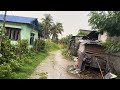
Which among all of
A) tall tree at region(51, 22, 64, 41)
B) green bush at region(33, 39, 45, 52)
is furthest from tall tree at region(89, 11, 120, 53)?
tall tree at region(51, 22, 64, 41)

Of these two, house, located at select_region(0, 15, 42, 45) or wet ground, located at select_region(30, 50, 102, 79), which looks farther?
house, located at select_region(0, 15, 42, 45)

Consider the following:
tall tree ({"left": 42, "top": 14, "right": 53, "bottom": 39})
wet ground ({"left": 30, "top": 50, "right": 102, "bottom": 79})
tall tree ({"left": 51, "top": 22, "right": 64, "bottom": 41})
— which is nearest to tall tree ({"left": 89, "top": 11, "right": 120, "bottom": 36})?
wet ground ({"left": 30, "top": 50, "right": 102, "bottom": 79})

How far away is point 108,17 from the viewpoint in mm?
8750

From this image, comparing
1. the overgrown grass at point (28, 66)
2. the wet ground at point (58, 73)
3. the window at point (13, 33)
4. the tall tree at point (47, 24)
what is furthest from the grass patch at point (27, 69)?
the tall tree at point (47, 24)

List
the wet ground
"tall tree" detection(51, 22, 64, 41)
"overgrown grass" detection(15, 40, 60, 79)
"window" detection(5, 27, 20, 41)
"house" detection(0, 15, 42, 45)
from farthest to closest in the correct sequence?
"tall tree" detection(51, 22, 64, 41) → "window" detection(5, 27, 20, 41) → "house" detection(0, 15, 42, 45) → the wet ground → "overgrown grass" detection(15, 40, 60, 79)

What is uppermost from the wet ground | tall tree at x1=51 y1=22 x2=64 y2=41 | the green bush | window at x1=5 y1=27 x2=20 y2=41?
tall tree at x1=51 y1=22 x2=64 y2=41

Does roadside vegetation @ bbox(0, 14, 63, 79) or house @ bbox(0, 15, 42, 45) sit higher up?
house @ bbox(0, 15, 42, 45)

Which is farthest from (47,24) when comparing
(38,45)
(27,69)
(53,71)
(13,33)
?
(27,69)

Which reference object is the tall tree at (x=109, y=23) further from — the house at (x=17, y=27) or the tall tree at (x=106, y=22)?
the house at (x=17, y=27)

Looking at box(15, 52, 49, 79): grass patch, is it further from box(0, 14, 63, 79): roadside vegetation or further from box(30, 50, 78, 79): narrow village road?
box(30, 50, 78, 79): narrow village road

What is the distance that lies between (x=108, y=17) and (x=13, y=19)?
6.27 meters

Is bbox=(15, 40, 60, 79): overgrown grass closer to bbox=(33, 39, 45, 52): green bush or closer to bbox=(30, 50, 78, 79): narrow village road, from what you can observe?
bbox=(30, 50, 78, 79): narrow village road

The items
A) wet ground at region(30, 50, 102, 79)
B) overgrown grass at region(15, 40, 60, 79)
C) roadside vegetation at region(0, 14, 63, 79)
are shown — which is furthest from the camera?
wet ground at region(30, 50, 102, 79)
